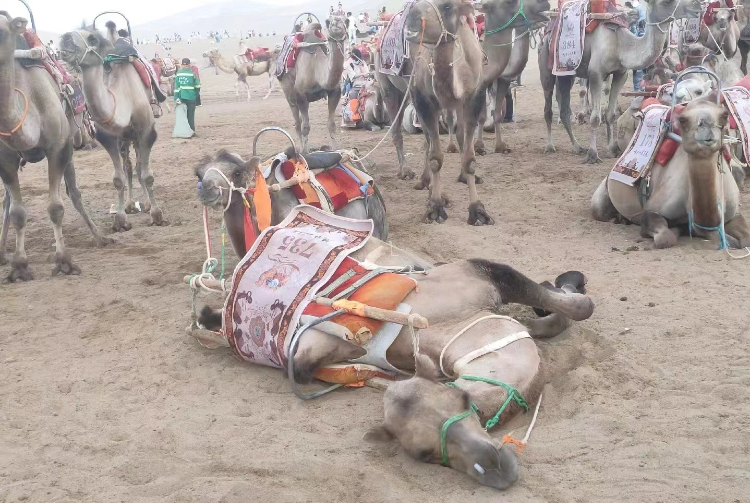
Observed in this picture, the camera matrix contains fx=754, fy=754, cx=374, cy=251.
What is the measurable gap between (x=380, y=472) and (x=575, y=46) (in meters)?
8.21

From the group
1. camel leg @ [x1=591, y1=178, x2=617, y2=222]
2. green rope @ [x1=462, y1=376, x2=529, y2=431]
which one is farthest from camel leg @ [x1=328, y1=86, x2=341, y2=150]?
green rope @ [x1=462, y1=376, x2=529, y2=431]

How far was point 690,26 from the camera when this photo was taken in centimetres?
1359

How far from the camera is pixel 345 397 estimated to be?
377 cm

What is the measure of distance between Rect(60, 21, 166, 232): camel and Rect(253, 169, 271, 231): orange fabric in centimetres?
366

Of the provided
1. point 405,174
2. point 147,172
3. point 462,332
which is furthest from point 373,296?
point 405,174

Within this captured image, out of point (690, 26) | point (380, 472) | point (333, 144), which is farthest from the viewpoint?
point (690, 26)

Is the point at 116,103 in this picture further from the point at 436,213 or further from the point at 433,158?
the point at 436,213

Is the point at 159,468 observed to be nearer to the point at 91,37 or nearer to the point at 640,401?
the point at 640,401

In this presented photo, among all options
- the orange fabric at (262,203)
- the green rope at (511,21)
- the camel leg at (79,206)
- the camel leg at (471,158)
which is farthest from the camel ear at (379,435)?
the green rope at (511,21)

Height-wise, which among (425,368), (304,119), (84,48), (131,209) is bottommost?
(131,209)

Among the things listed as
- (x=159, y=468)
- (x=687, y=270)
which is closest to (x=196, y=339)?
(x=159, y=468)

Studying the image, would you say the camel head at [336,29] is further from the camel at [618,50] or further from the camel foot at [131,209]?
the camel foot at [131,209]

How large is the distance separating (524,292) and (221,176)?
1.92 meters

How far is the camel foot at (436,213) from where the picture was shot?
750cm
